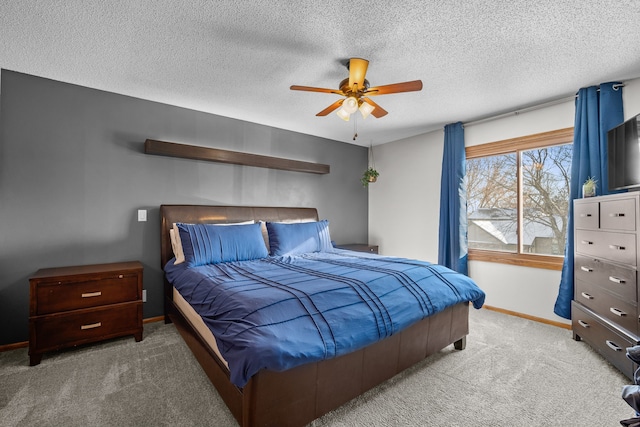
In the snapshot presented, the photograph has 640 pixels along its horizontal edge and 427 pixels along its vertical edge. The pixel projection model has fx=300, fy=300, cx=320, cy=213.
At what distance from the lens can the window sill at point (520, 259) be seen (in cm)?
333

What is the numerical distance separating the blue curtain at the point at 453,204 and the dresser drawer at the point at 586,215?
129 cm

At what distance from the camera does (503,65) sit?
2.54 meters

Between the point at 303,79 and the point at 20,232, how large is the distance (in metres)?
2.91

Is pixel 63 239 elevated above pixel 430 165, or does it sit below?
below

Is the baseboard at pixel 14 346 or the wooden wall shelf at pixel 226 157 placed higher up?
the wooden wall shelf at pixel 226 157

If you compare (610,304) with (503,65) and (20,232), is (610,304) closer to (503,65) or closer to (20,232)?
(503,65)

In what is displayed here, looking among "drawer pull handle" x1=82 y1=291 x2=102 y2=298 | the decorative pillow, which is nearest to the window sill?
the decorative pillow

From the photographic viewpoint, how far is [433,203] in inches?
176

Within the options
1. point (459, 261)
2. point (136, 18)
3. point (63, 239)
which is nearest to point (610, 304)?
point (459, 261)

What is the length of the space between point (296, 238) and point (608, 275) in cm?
287

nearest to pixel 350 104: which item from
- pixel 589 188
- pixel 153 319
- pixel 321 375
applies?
pixel 321 375

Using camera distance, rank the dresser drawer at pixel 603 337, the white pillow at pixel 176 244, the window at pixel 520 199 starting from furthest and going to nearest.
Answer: the window at pixel 520 199
the white pillow at pixel 176 244
the dresser drawer at pixel 603 337

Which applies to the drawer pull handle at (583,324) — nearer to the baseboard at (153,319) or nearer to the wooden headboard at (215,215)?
the wooden headboard at (215,215)

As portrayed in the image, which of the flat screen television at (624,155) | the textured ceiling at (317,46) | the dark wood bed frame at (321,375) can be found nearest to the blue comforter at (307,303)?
the dark wood bed frame at (321,375)
